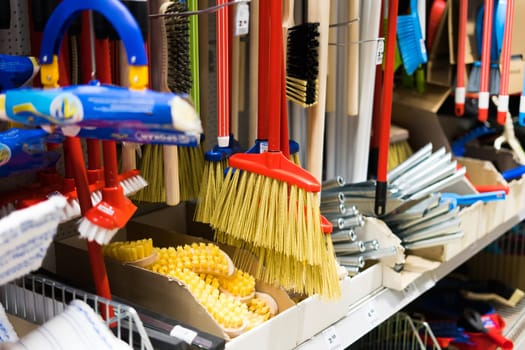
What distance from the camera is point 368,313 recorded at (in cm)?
130

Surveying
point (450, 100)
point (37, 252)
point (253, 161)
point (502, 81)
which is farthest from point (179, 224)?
point (450, 100)

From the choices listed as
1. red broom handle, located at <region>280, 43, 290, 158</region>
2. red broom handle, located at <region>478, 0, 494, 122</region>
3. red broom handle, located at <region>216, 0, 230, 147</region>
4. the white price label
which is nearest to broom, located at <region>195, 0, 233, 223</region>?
red broom handle, located at <region>216, 0, 230, 147</region>

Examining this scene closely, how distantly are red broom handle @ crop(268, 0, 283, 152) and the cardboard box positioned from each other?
262 millimetres

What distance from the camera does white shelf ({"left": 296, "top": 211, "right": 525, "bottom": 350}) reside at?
3.86 feet

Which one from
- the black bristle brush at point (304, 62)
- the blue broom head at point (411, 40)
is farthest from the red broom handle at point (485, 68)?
the black bristle brush at point (304, 62)

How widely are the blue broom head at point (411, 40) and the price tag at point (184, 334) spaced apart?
1.12 meters

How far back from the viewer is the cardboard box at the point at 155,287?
0.98 m

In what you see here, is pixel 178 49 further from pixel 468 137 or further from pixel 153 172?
pixel 468 137

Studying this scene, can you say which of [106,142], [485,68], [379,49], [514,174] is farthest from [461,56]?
[106,142]

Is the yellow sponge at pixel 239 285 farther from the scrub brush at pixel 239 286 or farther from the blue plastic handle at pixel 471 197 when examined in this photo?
the blue plastic handle at pixel 471 197

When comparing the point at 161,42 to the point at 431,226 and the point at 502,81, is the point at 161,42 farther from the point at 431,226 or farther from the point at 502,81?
the point at 502,81

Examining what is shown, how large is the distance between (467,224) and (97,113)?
1163 mm

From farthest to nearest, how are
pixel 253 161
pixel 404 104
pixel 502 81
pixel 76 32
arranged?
1. pixel 404 104
2. pixel 502 81
3. pixel 253 161
4. pixel 76 32

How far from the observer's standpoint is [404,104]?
201cm
